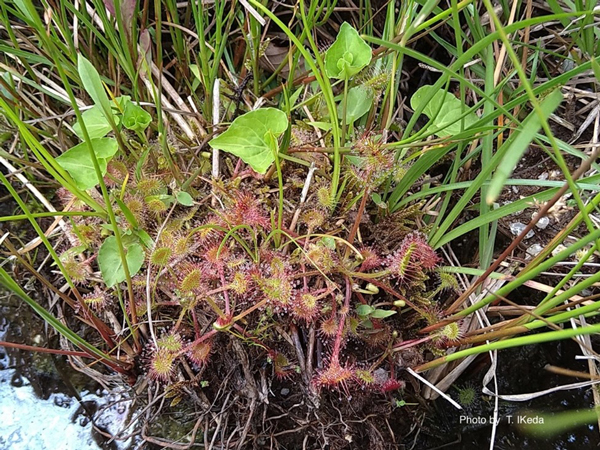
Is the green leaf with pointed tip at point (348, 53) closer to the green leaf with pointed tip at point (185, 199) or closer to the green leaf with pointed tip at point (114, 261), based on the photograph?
the green leaf with pointed tip at point (185, 199)

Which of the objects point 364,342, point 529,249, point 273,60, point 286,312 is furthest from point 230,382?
point 273,60

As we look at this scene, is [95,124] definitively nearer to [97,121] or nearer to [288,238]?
[97,121]

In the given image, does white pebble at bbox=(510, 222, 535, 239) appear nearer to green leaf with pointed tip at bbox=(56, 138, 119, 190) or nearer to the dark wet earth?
the dark wet earth

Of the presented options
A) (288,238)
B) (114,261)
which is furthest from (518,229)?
(114,261)

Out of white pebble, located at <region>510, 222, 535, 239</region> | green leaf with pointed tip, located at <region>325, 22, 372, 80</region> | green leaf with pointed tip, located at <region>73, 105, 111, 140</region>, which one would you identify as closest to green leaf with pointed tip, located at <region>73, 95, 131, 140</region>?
green leaf with pointed tip, located at <region>73, 105, 111, 140</region>

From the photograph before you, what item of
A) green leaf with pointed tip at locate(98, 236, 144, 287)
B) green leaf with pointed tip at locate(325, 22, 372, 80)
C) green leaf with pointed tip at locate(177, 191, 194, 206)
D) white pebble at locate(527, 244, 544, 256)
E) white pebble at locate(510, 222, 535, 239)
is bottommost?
white pebble at locate(527, 244, 544, 256)

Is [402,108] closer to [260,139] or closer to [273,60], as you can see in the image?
[273,60]
